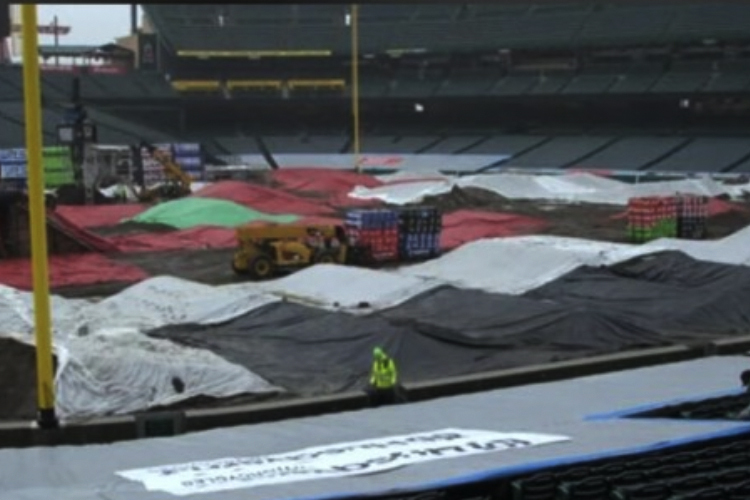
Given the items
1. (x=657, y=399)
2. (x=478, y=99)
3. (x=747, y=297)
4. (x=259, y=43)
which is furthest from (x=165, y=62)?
(x=657, y=399)

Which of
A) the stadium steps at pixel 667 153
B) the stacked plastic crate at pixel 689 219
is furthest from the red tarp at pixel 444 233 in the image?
the stadium steps at pixel 667 153

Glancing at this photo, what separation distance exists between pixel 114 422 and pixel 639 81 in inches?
2246

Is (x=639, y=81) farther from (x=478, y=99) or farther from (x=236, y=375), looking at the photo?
(x=236, y=375)

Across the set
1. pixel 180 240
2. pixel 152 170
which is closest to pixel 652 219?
pixel 180 240

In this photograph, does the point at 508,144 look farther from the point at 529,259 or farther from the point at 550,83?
the point at 529,259

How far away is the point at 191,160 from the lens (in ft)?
180

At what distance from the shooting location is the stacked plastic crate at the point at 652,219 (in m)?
30.2

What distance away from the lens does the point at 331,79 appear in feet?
250

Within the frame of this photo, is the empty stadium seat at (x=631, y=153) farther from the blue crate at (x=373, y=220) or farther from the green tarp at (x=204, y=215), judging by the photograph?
the blue crate at (x=373, y=220)

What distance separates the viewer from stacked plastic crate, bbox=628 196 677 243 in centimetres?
3025

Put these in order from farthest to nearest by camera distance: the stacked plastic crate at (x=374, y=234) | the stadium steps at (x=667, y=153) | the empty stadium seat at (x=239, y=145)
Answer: the empty stadium seat at (x=239, y=145), the stadium steps at (x=667, y=153), the stacked plastic crate at (x=374, y=234)

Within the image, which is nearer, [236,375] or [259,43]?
[236,375]

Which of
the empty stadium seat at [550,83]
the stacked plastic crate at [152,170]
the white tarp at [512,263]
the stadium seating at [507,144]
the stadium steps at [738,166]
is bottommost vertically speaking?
the white tarp at [512,263]

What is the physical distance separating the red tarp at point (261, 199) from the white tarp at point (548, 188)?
4.99m
